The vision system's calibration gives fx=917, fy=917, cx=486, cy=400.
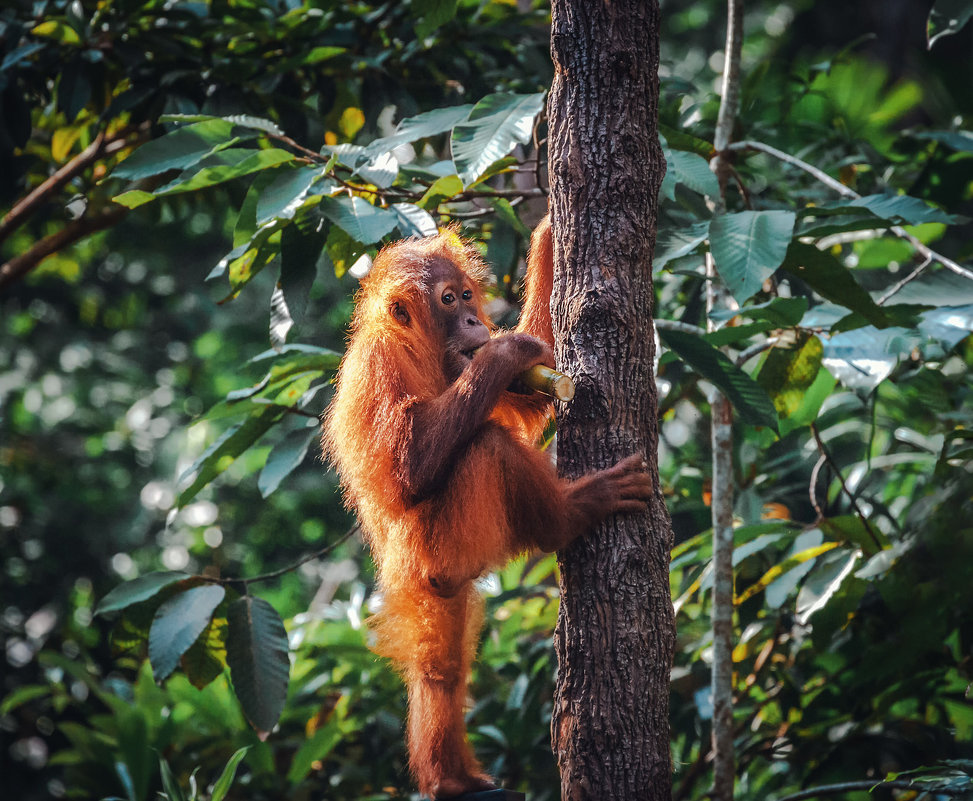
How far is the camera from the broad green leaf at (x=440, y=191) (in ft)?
9.60

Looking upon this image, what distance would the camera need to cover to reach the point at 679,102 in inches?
135

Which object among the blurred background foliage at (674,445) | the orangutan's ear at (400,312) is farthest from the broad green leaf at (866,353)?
the orangutan's ear at (400,312)

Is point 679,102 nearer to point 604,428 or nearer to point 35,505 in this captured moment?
point 604,428

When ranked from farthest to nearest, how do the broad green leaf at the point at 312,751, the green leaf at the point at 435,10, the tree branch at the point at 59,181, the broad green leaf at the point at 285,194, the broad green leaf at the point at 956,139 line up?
the tree branch at the point at 59,181 < the broad green leaf at the point at 312,751 < the broad green leaf at the point at 956,139 < the green leaf at the point at 435,10 < the broad green leaf at the point at 285,194

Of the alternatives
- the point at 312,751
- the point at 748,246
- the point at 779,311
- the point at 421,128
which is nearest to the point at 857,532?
the point at 779,311

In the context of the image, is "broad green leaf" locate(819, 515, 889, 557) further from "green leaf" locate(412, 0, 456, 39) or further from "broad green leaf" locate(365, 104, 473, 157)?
"green leaf" locate(412, 0, 456, 39)

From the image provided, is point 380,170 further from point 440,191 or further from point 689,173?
point 689,173

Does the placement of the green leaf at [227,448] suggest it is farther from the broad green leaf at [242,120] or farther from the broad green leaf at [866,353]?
the broad green leaf at [866,353]

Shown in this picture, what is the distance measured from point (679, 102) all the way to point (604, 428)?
1.58 m

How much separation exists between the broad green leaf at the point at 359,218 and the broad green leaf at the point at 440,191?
192 millimetres

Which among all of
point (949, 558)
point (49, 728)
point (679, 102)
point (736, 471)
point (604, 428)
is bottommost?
point (49, 728)

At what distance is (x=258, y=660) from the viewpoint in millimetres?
2945

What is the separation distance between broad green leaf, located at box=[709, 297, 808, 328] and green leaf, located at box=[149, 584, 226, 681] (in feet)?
6.00

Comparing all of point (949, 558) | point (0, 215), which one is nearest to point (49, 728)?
point (0, 215)
